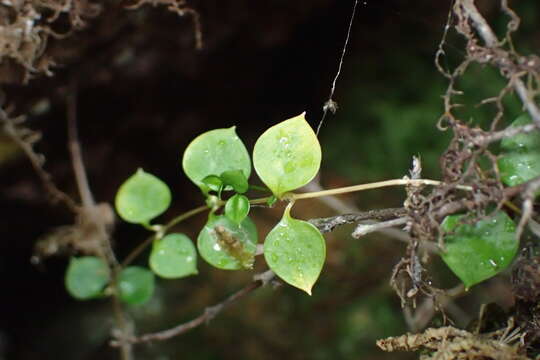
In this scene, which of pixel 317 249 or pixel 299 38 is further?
pixel 299 38

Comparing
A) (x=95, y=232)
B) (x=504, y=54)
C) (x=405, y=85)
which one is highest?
(x=504, y=54)

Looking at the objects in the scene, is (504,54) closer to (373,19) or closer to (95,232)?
(95,232)

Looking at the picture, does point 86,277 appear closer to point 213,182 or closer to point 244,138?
point 213,182

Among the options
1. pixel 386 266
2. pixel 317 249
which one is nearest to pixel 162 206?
pixel 317 249

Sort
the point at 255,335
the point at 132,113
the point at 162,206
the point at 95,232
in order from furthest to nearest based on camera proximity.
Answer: the point at 255,335 → the point at 132,113 → the point at 95,232 → the point at 162,206

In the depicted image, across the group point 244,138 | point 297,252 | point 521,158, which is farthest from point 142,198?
point 244,138

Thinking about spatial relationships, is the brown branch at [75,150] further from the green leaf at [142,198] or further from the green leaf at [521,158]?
the green leaf at [521,158]

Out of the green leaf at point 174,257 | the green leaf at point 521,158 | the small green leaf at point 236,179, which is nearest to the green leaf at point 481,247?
the green leaf at point 521,158
